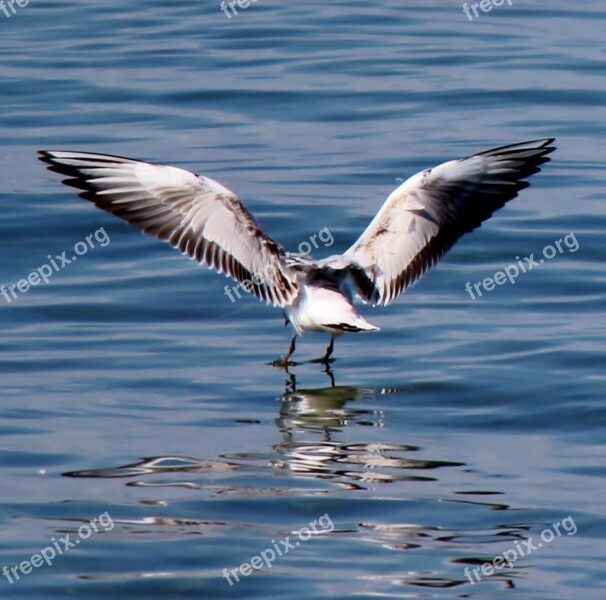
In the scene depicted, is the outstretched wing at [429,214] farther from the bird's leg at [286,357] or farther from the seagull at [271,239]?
the bird's leg at [286,357]

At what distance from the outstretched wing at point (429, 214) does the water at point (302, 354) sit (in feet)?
1.93

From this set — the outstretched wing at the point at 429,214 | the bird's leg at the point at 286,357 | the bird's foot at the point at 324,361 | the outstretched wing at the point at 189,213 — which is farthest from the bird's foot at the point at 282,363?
the outstretched wing at the point at 429,214

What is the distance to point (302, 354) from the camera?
38.4 feet

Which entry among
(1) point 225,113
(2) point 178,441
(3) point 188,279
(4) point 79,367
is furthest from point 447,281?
(1) point 225,113

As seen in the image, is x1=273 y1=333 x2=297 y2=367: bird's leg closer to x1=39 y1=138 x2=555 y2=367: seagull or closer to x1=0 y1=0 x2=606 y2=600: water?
x1=39 y1=138 x2=555 y2=367: seagull

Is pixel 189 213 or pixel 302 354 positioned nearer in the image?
pixel 189 213

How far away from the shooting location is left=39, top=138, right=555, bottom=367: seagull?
10.8m

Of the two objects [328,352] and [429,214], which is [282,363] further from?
[429,214]

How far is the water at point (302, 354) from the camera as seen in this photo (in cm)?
795

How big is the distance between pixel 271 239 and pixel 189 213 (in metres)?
0.57

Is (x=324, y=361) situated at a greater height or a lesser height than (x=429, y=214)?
lesser

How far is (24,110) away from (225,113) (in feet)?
7.22

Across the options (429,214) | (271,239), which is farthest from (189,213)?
(429,214)

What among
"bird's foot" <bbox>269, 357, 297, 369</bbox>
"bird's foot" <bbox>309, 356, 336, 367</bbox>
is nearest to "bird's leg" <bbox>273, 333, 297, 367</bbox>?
"bird's foot" <bbox>269, 357, 297, 369</bbox>
